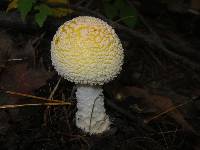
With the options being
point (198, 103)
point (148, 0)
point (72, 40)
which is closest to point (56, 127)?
point (72, 40)

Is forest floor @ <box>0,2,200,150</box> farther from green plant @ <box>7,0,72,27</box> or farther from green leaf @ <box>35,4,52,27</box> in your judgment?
green leaf @ <box>35,4,52,27</box>

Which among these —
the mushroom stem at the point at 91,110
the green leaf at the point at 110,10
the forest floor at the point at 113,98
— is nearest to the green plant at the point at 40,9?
the forest floor at the point at 113,98

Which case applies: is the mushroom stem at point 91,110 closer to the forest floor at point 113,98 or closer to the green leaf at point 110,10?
the forest floor at point 113,98

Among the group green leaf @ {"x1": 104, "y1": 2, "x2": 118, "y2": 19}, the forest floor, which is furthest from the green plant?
→ green leaf @ {"x1": 104, "y1": 2, "x2": 118, "y2": 19}

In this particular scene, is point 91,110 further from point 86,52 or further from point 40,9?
point 40,9

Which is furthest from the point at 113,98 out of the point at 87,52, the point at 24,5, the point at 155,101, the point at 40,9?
the point at 24,5
